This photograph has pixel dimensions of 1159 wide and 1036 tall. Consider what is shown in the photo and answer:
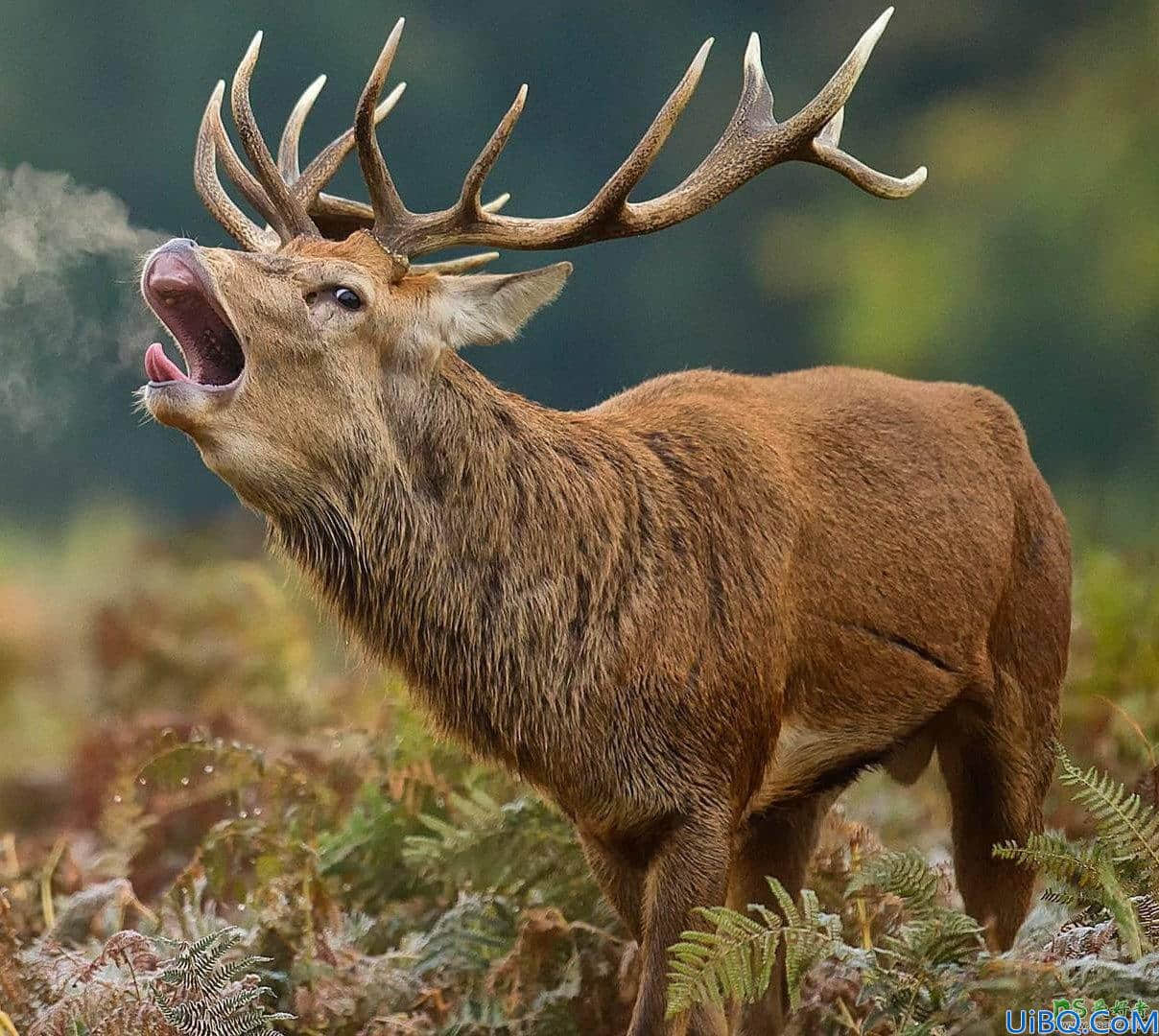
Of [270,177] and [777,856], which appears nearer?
[270,177]

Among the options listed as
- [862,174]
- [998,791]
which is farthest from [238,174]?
[998,791]

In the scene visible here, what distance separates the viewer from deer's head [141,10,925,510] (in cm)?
407

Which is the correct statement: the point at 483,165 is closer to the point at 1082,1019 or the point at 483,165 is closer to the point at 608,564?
the point at 608,564

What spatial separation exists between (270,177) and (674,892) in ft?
6.00

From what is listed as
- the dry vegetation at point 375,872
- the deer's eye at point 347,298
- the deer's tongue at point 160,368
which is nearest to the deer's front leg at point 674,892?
the dry vegetation at point 375,872

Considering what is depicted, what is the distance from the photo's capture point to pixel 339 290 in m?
4.21

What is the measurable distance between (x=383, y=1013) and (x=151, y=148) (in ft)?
29.4

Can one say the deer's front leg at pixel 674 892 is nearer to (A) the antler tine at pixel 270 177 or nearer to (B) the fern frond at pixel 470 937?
(B) the fern frond at pixel 470 937

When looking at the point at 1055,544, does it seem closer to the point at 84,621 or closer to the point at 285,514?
the point at 285,514

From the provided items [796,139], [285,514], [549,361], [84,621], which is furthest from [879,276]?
[285,514]

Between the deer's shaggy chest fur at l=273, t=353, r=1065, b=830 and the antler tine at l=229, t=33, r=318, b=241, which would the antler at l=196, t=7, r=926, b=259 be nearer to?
the antler tine at l=229, t=33, r=318, b=241

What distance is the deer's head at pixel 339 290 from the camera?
4.07 m

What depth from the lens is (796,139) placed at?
15.3 feet

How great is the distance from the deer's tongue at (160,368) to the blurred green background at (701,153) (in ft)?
22.6
